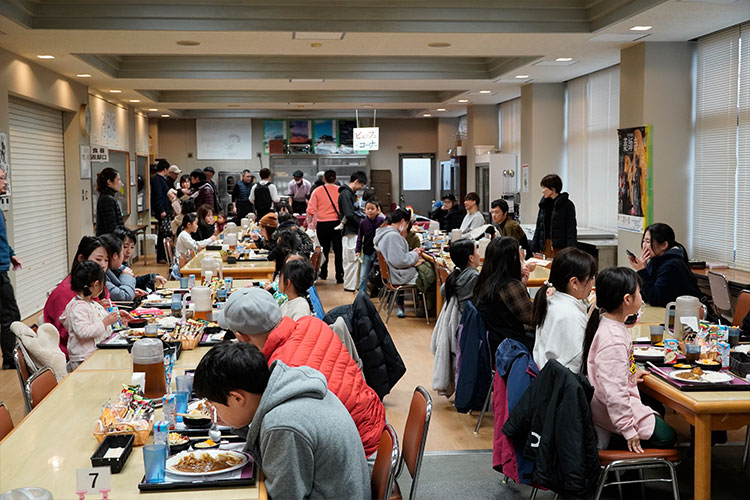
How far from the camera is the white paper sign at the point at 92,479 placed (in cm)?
213

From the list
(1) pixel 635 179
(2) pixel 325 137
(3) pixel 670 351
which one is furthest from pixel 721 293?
(2) pixel 325 137

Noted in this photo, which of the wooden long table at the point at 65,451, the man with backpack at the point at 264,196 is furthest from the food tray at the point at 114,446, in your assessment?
the man with backpack at the point at 264,196

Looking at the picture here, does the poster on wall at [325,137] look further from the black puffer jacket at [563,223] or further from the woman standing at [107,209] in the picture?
the black puffer jacket at [563,223]

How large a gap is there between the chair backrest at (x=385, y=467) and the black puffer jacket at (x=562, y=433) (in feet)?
2.94

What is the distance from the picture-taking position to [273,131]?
60.0 ft

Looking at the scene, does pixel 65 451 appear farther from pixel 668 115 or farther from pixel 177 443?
pixel 668 115

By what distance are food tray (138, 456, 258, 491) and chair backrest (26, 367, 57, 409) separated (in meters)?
1.23

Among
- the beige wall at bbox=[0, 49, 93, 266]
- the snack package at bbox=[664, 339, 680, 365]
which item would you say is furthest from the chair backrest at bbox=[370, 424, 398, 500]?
the beige wall at bbox=[0, 49, 93, 266]

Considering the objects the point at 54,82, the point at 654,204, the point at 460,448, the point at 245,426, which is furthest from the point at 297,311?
the point at 54,82

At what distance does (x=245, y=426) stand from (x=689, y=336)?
245 cm

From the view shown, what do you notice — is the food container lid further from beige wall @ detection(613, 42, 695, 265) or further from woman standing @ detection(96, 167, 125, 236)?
beige wall @ detection(613, 42, 695, 265)

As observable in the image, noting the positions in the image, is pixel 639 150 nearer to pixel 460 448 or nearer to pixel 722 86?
pixel 722 86

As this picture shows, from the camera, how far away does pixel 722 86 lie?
24.6 feet

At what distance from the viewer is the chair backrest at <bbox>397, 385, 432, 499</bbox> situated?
269cm
